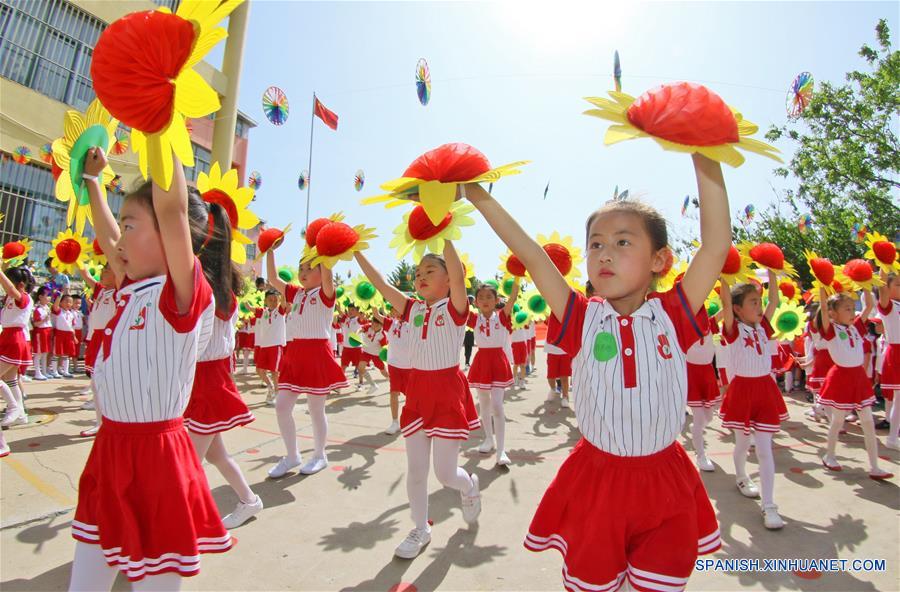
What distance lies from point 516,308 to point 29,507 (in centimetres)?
831

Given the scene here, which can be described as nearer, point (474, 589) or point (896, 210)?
point (474, 589)

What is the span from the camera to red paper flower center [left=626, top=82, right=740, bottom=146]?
5.24 feet

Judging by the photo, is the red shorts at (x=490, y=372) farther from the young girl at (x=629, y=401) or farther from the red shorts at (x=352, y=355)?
the red shorts at (x=352, y=355)

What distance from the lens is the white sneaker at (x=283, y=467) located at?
4676mm

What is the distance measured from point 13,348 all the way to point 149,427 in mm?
6056

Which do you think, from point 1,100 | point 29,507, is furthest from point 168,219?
point 1,100

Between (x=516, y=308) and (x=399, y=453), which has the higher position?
(x=516, y=308)

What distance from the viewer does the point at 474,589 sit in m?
2.85

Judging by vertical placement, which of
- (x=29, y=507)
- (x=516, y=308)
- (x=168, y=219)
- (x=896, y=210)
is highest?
(x=896, y=210)

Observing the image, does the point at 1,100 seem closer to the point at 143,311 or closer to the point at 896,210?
the point at 143,311

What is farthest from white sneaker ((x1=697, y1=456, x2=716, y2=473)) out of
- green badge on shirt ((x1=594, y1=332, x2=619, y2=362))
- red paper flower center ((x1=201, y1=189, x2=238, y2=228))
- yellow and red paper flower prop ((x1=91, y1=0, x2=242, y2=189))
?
yellow and red paper flower prop ((x1=91, y1=0, x2=242, y2=189))

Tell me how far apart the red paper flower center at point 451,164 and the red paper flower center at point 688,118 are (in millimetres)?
618

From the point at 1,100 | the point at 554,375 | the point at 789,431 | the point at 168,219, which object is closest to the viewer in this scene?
the point at 168,219

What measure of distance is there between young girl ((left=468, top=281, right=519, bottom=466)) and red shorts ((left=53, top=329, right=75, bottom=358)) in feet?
31.4
